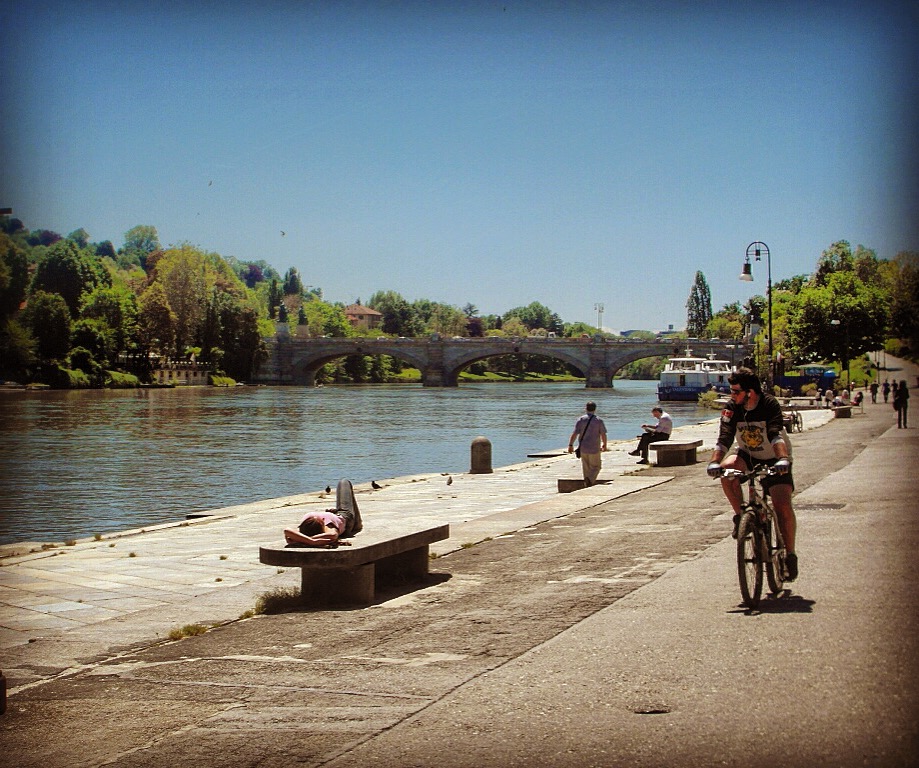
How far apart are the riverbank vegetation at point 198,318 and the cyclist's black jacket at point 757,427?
654 mm

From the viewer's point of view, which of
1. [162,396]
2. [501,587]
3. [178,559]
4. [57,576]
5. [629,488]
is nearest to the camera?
[501,587]

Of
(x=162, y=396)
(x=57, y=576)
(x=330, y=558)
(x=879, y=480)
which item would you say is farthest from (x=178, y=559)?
(x=162, y=396)

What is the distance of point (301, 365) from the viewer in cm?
13262

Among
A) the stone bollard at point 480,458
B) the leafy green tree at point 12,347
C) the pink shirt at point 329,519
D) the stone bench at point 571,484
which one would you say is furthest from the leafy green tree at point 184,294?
the leafy green tree at point 12,347

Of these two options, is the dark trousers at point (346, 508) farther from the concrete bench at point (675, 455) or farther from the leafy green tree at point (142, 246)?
the leafy green tree at point (142, 246)

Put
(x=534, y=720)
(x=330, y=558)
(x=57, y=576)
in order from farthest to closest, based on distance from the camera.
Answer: (x=57, y=576) < (x=330, y=558) < (x=534, y=720)

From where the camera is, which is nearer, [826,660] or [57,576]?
[826,660]

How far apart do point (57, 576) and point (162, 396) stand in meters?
81.6

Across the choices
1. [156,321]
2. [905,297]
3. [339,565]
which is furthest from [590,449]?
[156,321]

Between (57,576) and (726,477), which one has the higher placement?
(726,477)

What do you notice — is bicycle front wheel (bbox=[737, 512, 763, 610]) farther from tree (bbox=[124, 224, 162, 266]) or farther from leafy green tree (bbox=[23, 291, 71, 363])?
tree (bbox=[124, 224, 162, 266])

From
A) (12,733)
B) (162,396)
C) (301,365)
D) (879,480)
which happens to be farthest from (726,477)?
(301,365)

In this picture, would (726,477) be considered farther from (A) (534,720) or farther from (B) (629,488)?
(B) (629,488)

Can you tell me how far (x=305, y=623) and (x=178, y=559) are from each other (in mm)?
4970
